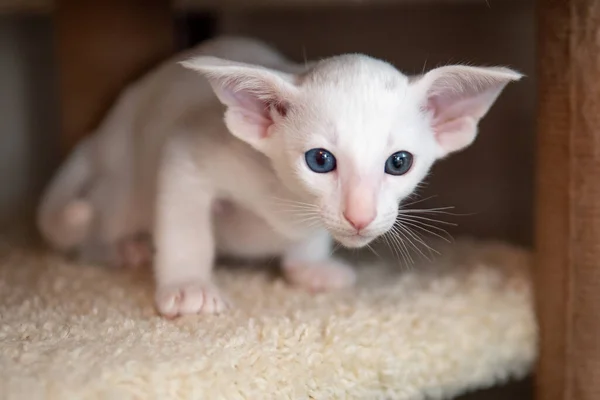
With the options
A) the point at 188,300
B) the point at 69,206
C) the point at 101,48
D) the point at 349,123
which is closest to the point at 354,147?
the point at 349,123

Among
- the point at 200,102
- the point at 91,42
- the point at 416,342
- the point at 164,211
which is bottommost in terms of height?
the point at 416,342

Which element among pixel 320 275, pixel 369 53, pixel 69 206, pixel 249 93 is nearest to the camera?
pixel 249 93

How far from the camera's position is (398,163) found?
94 cm

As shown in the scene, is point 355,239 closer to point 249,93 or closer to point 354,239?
point 354,239

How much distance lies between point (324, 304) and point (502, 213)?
755 mm

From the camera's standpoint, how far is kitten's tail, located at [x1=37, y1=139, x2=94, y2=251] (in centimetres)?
137

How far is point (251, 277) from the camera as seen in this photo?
49.5 inches

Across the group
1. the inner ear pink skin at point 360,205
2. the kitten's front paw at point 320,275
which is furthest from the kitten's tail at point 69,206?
the inner ear pink skin at point 360,205

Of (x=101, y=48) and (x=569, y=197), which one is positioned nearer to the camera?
(x=569, y=197)

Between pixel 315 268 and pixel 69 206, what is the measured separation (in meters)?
0.50

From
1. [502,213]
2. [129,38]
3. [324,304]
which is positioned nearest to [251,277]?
[324,304]

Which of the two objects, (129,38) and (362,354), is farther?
(129,38)

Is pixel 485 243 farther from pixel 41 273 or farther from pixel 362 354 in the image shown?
pixel 41 273

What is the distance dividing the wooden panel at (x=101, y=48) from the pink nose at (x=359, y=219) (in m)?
0.84
